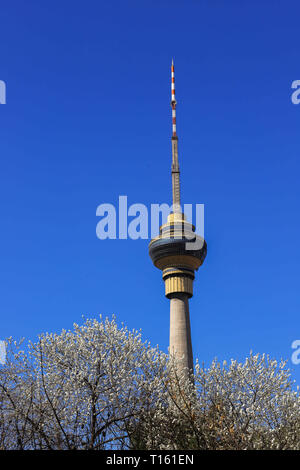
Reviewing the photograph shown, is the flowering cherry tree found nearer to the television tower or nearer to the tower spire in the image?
the television tower

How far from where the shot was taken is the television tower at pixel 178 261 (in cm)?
6939

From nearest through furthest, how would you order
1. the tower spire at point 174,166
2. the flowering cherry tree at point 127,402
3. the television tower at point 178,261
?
the flowering cherry tree at point 127,402, the television tower at point 178,261, the tower spire at point 174,166

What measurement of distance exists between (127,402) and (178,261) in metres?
40.5

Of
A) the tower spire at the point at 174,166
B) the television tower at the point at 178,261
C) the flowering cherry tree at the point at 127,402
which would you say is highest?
the tower spire at the point at 174,166

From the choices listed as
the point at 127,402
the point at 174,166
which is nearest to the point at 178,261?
the point at 174,166

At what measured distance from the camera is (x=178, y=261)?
72.9 metres

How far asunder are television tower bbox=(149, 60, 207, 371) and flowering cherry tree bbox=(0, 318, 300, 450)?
31.3 m

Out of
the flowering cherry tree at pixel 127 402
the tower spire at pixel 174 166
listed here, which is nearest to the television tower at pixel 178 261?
the tower spire at pixel 174 166

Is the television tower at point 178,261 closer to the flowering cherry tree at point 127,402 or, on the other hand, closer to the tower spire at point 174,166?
the tower spire at point 174,166

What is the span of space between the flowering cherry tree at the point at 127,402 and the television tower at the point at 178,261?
31257 millimetres

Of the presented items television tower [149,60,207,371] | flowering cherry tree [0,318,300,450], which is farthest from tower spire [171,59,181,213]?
flowering cherry tree [0,318,300,450]
